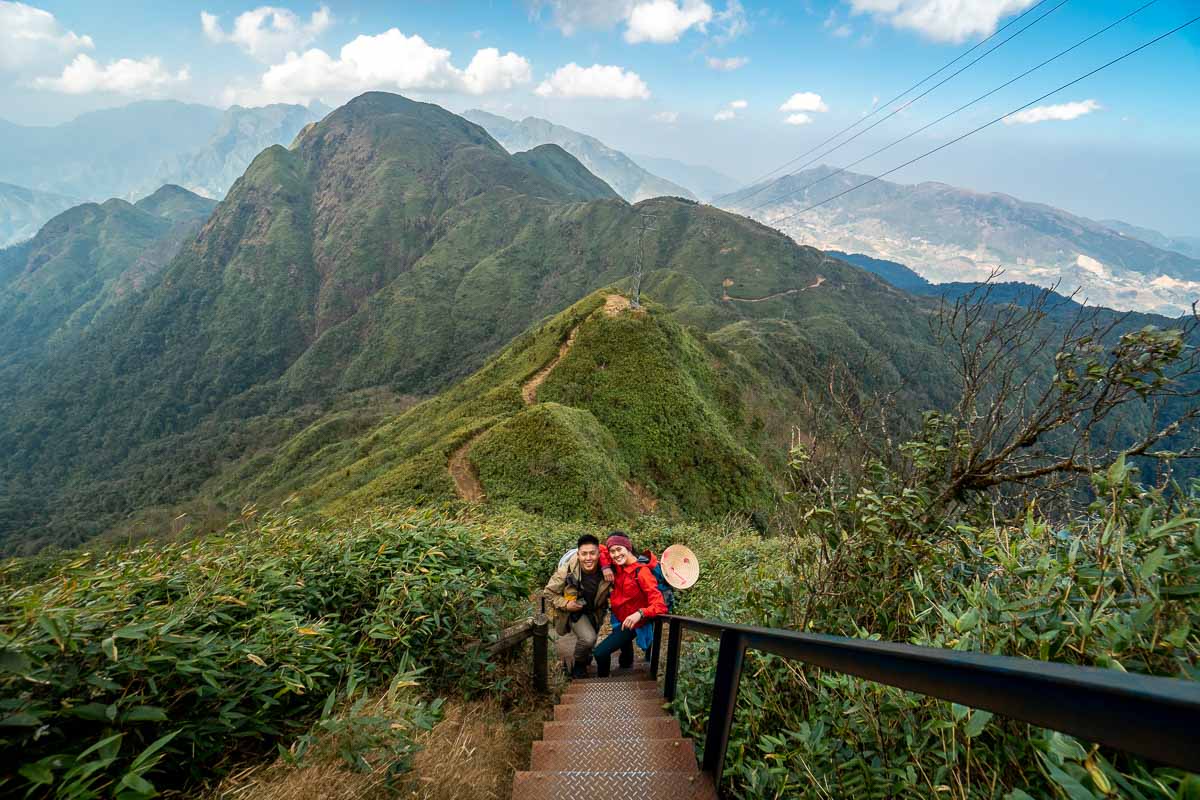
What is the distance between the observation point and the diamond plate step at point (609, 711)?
13.0 feet

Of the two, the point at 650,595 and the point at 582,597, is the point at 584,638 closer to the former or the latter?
the point at 582,597

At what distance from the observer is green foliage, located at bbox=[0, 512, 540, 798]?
6.73 ft

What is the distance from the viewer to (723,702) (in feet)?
8.34

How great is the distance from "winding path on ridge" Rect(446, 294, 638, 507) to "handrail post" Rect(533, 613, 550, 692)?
12.8 m

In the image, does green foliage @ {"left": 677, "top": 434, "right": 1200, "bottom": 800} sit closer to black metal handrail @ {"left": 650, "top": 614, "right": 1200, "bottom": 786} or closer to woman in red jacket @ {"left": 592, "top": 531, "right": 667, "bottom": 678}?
black metal handrail @ {"left": 650, "top": 614, "right": 1200, "bottom": 786}

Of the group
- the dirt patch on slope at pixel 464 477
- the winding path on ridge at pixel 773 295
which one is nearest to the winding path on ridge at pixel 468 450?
the dirt patch on slope at pixel 464 477

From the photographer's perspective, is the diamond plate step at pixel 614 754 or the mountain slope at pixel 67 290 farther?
the mountain slope at pixel 67 290

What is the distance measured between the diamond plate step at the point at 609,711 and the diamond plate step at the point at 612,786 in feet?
3.26

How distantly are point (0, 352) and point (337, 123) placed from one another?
119342mm

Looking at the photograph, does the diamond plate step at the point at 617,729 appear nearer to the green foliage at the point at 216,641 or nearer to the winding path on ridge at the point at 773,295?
the green foliage at the point at 216,641

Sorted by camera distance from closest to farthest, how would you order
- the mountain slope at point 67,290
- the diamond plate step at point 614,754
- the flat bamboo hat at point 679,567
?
the diamond plate step at point 614,754, the flat bamboo hat at point 679,567, the mountain slope at point 67,290

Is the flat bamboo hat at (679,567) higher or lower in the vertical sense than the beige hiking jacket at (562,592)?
higher

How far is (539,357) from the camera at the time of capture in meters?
29.1

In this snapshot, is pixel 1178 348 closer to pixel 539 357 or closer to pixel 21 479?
pixel 539 357
